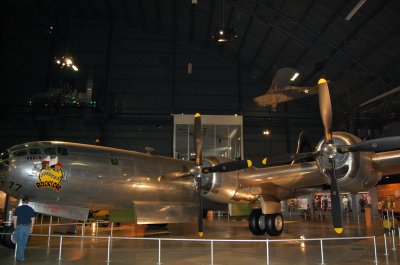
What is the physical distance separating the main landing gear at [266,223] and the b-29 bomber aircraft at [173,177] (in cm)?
4

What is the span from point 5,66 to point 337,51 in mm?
30015

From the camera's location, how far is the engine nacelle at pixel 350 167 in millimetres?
9688

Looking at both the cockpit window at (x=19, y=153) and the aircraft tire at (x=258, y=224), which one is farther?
the aircraft tire at (x=258, y=224)

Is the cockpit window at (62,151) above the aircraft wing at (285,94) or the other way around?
the other way around

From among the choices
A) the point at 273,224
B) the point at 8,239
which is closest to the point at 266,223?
the point at 273,224

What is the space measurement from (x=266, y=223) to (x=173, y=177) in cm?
462

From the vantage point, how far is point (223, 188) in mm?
13133

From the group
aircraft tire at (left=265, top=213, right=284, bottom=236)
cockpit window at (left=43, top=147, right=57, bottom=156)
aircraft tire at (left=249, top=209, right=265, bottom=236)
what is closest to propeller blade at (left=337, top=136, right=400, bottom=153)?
aircraft tire at (left=265, top=213, right=284, bottom=236)

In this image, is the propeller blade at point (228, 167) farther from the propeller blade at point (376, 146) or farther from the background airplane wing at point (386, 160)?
the background airplane wing at point (386, 160)

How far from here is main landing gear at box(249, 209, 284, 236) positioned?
14492 millimetres

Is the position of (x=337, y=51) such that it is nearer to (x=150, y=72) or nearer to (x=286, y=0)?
(x=286, y=0)

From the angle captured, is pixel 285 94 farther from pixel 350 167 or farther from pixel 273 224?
pixel 350 167

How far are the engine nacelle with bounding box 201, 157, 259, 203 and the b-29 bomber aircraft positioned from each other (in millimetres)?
38

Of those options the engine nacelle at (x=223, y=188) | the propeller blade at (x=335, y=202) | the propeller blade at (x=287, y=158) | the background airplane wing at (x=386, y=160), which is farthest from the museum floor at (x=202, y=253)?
the propeller blade at (x=287, y=158)
